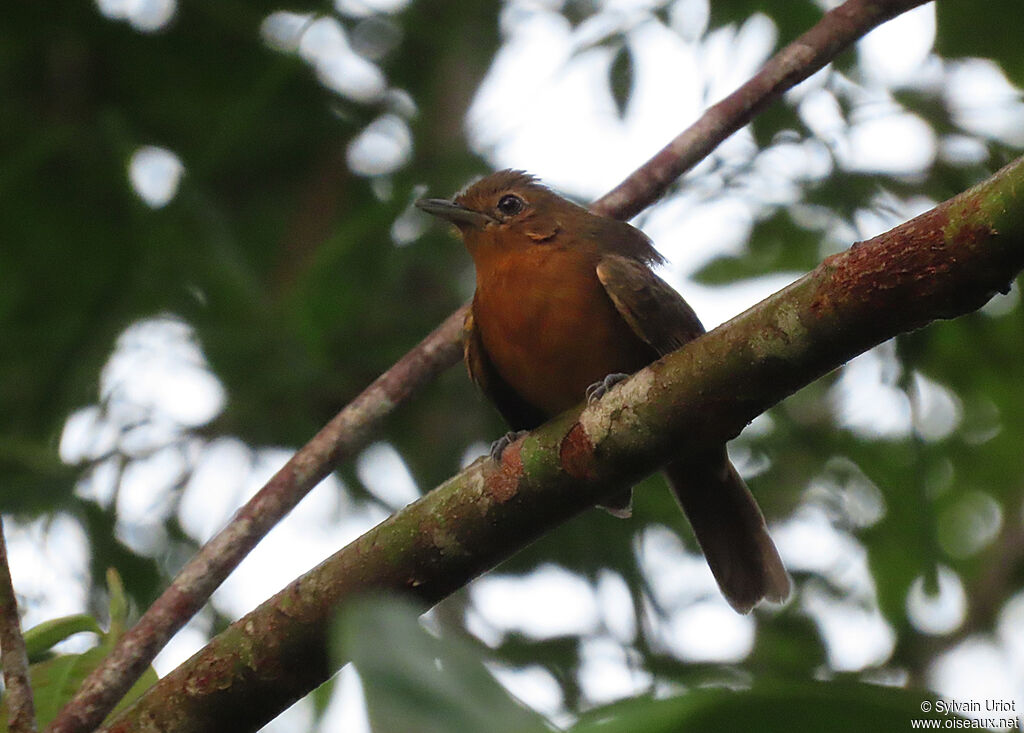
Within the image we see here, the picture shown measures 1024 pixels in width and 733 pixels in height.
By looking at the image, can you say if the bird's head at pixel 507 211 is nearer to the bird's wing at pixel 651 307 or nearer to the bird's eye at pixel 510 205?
the bird's eye at pixel 510 205

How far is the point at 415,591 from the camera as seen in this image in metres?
2.68

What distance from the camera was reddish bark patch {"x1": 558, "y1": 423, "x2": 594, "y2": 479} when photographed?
2566 millimetres

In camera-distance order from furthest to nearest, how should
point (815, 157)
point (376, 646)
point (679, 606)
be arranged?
point (679, 606) < point (815, 157) < point (376, 646)

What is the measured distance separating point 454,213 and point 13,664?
104 inches

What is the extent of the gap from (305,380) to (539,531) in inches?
108

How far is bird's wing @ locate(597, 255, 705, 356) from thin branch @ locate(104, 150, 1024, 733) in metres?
1.07

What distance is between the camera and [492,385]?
4309 millimetres

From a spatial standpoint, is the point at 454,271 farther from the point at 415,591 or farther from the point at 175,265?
the point at 415,591

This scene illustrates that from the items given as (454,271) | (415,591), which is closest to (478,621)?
(454,271)

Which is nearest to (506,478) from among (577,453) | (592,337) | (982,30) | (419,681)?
(577,453)

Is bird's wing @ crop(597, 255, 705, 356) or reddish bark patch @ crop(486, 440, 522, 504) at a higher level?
reddish bark patch @ crop(486, 440, 522, 504)

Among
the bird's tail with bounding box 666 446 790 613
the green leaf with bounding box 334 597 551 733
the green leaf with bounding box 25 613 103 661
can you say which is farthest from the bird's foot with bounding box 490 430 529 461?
the green leaf with bounding box 334 597 551 733

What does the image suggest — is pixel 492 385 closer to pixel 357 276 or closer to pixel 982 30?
pixel 357 276

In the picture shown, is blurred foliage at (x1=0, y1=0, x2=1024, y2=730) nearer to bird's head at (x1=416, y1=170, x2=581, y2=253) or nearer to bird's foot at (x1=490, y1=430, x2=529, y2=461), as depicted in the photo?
bird's head at (x1=416, y1=170, x2=581, y2=253)
